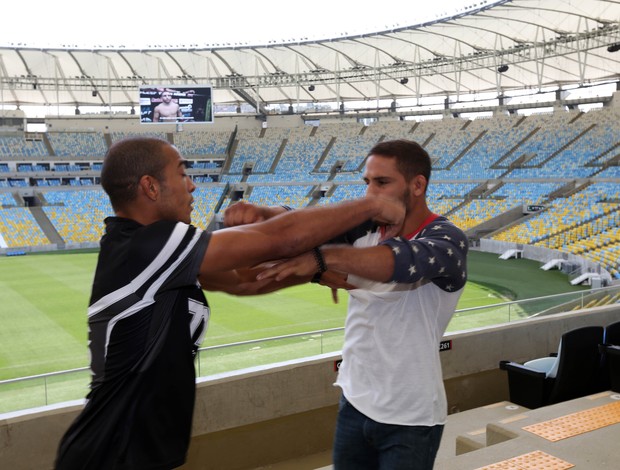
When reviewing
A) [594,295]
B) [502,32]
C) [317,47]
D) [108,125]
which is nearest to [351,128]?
[317,47]

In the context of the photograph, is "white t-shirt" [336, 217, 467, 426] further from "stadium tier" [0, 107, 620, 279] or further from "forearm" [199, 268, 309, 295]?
"stadium tier" [0, 107, 620, 279]

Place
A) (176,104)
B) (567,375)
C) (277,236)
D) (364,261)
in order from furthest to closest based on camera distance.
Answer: (176,104) < (567,375) < (364,261) < (277,236)

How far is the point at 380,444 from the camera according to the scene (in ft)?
7.19

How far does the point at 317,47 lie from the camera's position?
4400 centimetres

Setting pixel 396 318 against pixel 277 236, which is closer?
pixel 277 236

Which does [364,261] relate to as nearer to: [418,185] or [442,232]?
[442,232]

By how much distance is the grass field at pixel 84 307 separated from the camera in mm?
12906

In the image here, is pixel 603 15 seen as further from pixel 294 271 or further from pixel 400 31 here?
pixel 294 271

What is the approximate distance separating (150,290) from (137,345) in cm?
17

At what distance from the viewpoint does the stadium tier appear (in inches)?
1173

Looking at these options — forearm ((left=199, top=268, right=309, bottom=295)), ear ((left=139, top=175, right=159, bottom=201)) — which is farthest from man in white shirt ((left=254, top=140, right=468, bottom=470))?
ear ((left=139, top=175, right=159, bottom=201))

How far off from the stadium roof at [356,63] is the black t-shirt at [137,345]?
1326 inches

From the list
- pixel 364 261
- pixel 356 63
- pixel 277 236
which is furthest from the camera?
pixel 356 63

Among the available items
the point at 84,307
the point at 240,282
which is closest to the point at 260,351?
the point at 240,282
